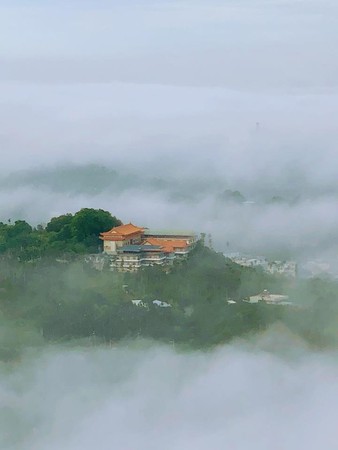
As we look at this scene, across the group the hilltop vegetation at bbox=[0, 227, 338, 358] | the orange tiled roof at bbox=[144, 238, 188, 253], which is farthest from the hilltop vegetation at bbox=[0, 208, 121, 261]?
the orange tiled roof at bbox=[144, 238, 188, 253]

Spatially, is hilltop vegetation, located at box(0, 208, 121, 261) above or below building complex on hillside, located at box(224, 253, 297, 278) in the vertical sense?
above

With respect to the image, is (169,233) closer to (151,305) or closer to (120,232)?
(120,232)

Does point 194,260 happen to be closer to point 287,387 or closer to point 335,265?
point 335,265

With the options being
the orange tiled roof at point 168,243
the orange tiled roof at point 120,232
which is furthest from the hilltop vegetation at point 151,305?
the orange tiled roof at point 120,232

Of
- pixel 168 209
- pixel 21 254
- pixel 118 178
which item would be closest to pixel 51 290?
pixel 21 254

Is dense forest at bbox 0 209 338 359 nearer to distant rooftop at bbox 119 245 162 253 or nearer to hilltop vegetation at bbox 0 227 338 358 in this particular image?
hilltop vegetation at bbox 0 227 338 358

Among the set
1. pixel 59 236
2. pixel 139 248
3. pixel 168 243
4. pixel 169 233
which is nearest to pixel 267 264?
pixel 168 243
